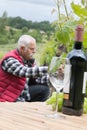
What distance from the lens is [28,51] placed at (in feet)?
13.1

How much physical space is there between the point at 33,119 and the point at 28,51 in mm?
2525

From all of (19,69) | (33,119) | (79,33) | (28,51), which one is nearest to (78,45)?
(79,33)

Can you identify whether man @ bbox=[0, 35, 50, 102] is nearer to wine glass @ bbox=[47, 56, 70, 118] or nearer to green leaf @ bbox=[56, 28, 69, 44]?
green leaf @ bbox=[56, 28, 69, 44]

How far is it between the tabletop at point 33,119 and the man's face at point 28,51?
7.17ft

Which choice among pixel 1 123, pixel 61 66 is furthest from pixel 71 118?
pixel 1 123

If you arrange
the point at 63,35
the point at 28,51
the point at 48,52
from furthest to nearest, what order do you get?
the point at 28,51
the point at 48,52
the point at 63,35

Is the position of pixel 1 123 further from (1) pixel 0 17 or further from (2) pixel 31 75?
(1) pixel 0 17

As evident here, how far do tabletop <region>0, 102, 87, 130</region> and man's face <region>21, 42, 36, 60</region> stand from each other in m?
2.19

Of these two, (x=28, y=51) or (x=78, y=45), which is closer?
(x=78, y=45)

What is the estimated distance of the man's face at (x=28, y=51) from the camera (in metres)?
3.96

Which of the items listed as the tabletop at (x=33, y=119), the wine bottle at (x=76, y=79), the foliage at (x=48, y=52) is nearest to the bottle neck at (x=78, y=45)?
the wine bottle at (x=76, y=79)

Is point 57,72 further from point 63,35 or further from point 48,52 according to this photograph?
point 48,52

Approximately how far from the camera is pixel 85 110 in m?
1.69

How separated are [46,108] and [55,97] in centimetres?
6
